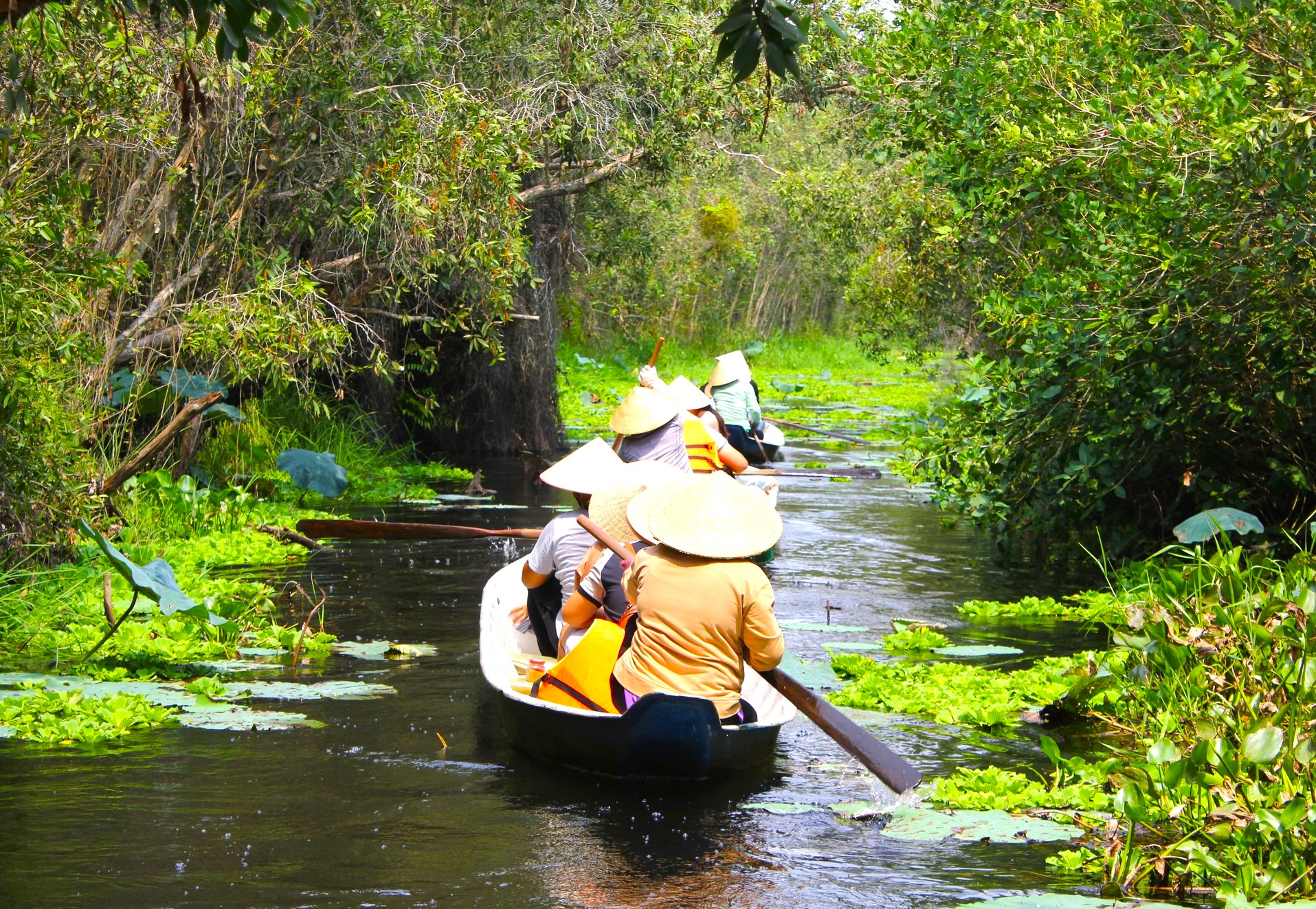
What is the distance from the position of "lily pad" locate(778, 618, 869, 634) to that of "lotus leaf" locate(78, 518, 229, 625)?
3.76m

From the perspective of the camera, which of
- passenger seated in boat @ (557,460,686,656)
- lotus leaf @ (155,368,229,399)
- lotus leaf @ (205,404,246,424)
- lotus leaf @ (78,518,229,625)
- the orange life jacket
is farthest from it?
lotus leaf @ (205,404,246,424)

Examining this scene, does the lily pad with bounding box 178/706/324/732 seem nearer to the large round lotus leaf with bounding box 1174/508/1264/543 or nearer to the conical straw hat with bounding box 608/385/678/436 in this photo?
the conical straw hat with bounding box 608/385/678/436

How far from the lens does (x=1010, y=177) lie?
1105cm

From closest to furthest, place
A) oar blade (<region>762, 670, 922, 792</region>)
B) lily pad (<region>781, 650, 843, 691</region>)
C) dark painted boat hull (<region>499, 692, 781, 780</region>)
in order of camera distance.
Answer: oar blade (<region>762, 670, 922, 792</region>) < dark painted boat hull (<region>499, 692, 781, 780</region>) < lily pad (<region>781, 650, 843, 691</region>)

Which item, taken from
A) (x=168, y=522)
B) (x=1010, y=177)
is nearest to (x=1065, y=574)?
(x=1010, y=177)

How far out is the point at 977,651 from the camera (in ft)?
29.0

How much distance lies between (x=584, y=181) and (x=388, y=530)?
30.8 ft

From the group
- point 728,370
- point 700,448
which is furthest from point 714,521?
point 728,370

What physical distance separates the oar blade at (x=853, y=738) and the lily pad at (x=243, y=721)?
2.33m

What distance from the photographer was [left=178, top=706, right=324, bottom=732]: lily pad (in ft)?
23.2

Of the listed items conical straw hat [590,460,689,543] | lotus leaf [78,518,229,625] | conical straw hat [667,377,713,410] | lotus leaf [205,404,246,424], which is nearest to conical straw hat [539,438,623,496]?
conical straw hat [590,460,689,543]

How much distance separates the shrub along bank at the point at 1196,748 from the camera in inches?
189

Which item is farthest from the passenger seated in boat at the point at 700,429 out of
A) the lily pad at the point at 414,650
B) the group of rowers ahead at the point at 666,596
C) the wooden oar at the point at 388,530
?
the group of rowers ahead at the point at 666,596

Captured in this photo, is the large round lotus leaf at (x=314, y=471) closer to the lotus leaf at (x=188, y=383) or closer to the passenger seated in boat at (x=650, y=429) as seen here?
the lotus leaf at (x=188, y=383)
